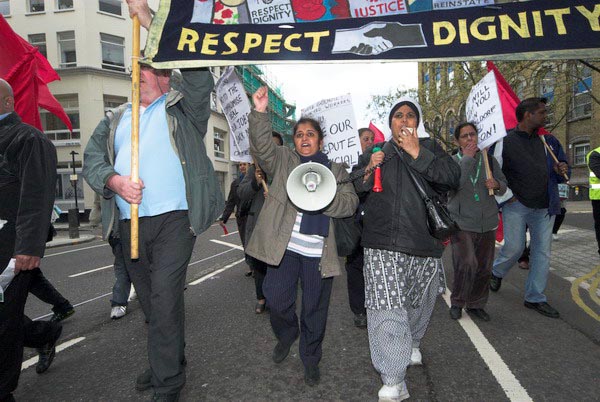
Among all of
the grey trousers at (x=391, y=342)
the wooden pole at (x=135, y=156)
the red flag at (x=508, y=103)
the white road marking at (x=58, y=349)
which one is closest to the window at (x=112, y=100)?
the white road marking at (x=58, y=349)

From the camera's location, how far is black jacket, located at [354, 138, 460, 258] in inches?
106

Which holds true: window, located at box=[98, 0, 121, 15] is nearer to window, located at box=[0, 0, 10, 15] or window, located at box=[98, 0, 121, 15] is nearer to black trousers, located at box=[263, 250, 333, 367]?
window, located at box=[0, 0, 10, 15]

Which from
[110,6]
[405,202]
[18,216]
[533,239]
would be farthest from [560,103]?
[110,6]

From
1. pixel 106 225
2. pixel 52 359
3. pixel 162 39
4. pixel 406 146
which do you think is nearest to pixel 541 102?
pixel 406 146

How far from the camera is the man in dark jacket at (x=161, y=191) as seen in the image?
2504 millimetres

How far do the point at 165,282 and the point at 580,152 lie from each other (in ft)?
92.5

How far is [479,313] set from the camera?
4281 millimetres

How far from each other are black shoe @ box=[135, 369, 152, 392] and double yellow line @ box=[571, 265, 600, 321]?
4.32m

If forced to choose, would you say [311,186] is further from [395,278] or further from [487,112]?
[487,112]

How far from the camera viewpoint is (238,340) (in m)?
3.78

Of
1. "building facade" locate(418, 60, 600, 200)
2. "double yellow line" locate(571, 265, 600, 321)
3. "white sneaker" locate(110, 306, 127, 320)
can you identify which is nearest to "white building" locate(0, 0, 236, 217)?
"building facade" locate(418, 60, 600, 200)

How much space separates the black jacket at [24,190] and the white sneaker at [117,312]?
7.73 ft

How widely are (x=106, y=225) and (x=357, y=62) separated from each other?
1.98m

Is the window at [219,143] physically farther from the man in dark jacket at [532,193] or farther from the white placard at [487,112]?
the man in dark jacket at [532,193]
